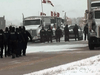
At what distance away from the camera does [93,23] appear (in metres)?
24.0

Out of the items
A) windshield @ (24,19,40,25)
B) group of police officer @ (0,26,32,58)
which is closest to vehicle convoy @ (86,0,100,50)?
group of police officer @ (0,26,32,58)

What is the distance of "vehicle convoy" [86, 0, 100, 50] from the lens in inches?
906

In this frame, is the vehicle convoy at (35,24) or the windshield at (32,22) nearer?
the vehicle convoy at (35,24)

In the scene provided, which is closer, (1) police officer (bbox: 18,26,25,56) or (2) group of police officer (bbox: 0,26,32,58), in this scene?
(2) group of police officer (bbox: 0,26,32,58)

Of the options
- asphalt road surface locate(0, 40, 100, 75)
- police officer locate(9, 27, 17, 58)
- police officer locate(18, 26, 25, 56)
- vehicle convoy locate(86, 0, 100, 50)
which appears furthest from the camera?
vehicle convoy locate(86, 0, 100, 50)

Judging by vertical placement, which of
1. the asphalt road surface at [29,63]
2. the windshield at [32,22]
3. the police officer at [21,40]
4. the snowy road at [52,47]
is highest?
the windshield at [32,22]

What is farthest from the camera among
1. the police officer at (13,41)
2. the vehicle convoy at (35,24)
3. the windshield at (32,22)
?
the windshield at (32,22)

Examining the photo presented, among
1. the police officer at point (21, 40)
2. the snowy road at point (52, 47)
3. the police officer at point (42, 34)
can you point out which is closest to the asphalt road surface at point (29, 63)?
the police officer at point (21, 40)

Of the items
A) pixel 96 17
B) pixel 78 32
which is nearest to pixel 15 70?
pixel 96 17

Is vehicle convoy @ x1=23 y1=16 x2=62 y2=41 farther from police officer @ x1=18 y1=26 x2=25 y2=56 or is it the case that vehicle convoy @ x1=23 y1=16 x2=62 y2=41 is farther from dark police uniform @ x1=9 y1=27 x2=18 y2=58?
dark police uniform @ x1=9 y1=27 x2=18 y2=58

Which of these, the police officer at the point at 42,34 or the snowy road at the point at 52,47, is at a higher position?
the police officer at the point at 42,34

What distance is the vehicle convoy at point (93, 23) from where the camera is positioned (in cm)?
2300

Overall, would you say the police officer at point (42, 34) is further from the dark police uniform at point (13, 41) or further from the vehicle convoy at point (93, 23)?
the dark police uniform at point (13, 41)

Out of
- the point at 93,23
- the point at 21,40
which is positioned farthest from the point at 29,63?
the point at 93,23
